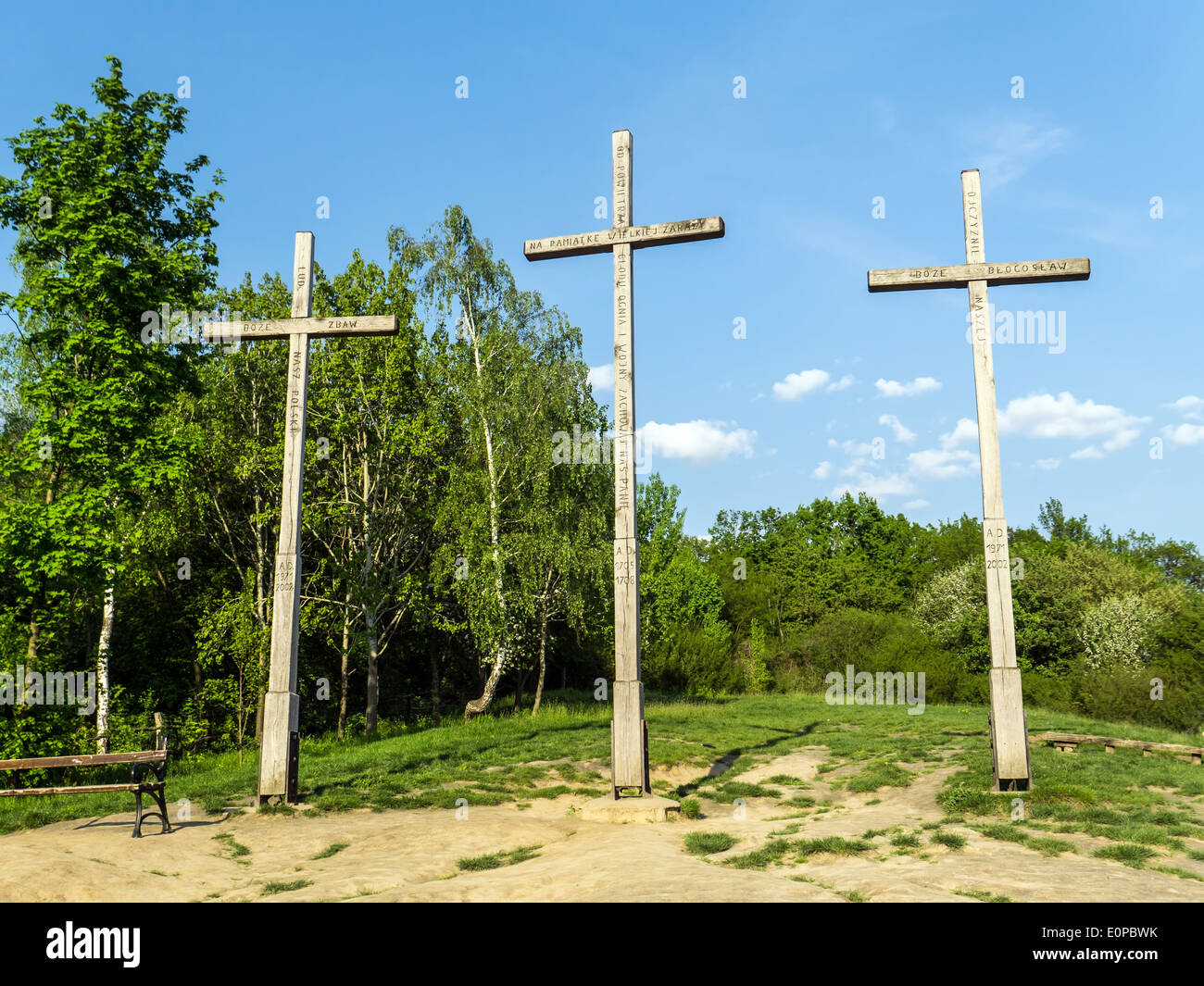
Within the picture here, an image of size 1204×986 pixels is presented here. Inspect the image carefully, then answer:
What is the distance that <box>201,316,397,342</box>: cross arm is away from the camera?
13.0 metres

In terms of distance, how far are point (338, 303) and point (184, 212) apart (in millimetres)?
7597

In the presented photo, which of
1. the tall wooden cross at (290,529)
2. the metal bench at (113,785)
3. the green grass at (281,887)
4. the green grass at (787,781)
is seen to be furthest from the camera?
the green grass at (787,781)

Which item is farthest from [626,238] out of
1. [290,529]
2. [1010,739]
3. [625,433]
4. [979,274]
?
[1010,739]

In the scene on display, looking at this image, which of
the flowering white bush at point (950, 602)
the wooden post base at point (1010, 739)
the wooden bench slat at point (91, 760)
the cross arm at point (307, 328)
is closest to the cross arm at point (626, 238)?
the cross arm at point (307, 328)

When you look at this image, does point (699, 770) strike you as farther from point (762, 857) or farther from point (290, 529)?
point (290, 529)

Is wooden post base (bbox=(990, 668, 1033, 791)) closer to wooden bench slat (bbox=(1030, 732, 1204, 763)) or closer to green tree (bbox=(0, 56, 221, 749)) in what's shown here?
wooden bench slat (bbox=(1030, 732, 1204, 763))

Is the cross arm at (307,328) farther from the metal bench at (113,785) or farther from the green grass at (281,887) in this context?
the green grass at (281,887)

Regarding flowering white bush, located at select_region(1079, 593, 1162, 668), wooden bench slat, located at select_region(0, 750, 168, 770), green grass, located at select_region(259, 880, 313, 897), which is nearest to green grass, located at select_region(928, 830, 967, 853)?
green grass, located at select_region(259, 880, 313, 897)

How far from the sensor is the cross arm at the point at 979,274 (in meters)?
12.0

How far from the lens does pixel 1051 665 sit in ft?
142

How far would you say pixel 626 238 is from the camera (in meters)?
12.0

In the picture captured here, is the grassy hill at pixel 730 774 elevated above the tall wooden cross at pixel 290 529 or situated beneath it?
situated beneath
